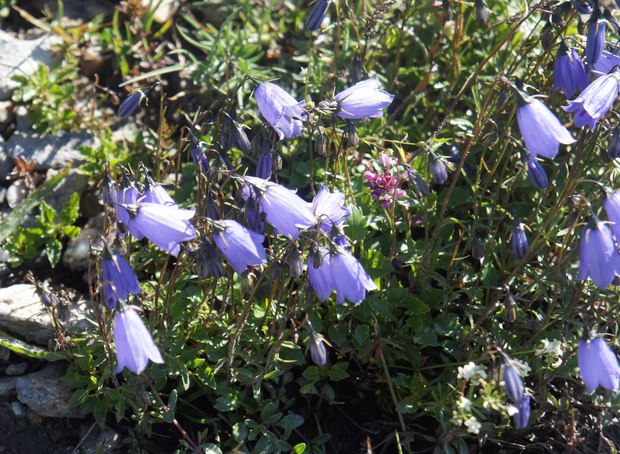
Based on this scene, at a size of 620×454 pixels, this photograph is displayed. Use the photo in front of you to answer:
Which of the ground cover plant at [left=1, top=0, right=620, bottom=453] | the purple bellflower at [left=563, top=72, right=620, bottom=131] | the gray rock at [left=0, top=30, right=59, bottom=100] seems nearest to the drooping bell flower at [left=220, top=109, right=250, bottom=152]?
the ground cover plant at [left=1, top=0, right=620, bottom=453]

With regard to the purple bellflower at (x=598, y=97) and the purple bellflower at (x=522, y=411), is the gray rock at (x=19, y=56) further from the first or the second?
the purple bellflower at (x=522, y=411)

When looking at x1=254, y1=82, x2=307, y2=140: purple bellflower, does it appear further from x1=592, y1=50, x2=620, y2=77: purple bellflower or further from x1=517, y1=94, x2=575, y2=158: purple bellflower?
x1=592, y1=50, x2=620, y2=77: purple bellflower

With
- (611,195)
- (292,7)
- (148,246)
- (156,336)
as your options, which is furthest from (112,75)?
(611,195)

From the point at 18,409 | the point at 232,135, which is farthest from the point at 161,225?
the point at 18,409

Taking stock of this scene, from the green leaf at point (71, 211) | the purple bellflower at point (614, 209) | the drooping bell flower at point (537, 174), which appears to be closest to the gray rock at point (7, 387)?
the green leaf at point (71, 211)

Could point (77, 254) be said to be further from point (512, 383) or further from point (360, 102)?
point (512, 383)

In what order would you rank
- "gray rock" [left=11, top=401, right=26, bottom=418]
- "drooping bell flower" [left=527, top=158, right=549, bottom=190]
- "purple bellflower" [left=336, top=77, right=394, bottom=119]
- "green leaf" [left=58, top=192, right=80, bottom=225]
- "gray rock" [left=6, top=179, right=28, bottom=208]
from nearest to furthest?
"drooping bell flower" [left=527, top=158, right=549, bottom=190] < "purple bellflower" [left=336, top=77, right=394, bottom=119] < "gray rock" [left=11, top=401, right=26, bottom=418] < "green leaf" [left=58, top=192, right=80, bottom=225] < "gray rock" [left=6, top=179, right=28, bottom=208]
